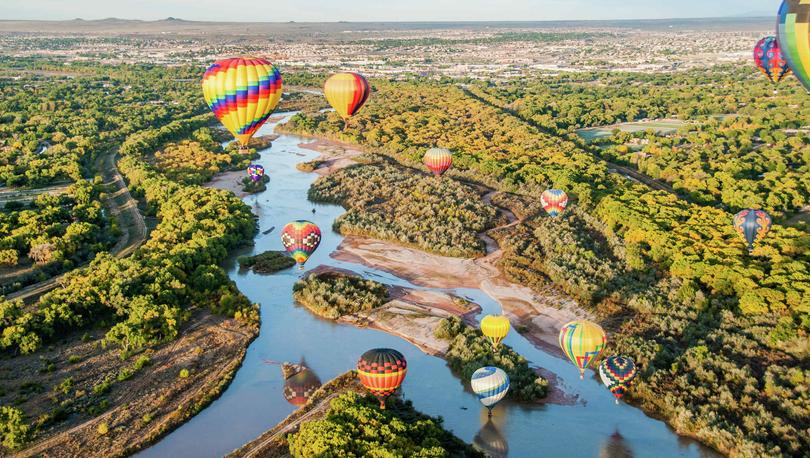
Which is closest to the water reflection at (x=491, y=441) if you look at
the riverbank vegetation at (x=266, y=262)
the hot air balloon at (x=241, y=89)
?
the riverbank vegetation at (x=266, y=262)

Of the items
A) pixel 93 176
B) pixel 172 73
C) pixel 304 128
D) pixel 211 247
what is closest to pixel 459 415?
pixel 211 247

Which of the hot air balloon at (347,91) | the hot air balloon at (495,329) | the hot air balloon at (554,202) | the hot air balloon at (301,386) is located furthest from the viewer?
the hot air balloon at (347,91)

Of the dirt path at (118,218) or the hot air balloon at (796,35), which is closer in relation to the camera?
the hot air balloon at (796,35)

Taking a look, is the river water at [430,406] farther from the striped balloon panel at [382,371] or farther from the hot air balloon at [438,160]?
the hot air balloon at [438,160]

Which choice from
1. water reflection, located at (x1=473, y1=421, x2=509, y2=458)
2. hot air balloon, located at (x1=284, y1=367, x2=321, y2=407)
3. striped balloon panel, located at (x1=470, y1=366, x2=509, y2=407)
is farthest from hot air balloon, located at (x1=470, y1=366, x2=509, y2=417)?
hot air balloon, located at (x1=284, y1=367, x2=321, y2=407)

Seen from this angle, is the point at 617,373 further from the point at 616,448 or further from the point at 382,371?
the point at 382,371

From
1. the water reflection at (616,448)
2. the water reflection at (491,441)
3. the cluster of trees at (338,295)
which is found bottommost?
the water reflection at (616,448)

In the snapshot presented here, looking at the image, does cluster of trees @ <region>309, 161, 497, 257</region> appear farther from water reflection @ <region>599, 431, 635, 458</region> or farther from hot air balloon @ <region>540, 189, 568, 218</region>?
water reflection @ <region>599, 431, 635, 458</region>
